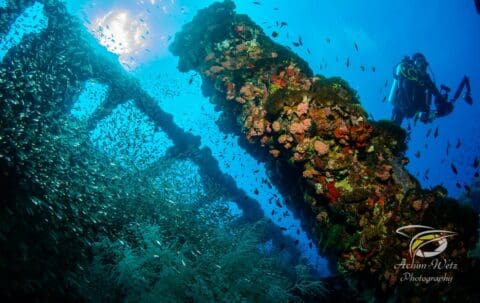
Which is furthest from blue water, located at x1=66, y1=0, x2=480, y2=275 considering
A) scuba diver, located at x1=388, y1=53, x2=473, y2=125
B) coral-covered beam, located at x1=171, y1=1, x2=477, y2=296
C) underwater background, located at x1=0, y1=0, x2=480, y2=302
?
coral-covered beam, located at x1=171, y1=1, x2=477, y2=296

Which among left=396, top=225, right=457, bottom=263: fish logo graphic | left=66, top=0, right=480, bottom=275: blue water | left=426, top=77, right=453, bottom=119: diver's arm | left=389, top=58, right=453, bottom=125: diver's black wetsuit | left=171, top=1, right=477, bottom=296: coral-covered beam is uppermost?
left=66, top=0, right=480, bottom=275: blue water

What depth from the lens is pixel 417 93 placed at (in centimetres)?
1139

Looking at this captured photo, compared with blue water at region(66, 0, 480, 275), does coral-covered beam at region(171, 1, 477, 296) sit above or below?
below

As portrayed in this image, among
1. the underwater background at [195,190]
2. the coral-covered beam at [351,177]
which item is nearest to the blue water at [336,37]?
the underwater background at [195,190]

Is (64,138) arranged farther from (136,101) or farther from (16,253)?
(16,253)

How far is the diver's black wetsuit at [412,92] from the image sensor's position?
434 inches

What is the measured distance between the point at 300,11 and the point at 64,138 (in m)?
35.9

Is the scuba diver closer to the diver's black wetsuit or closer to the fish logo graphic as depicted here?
the diver's black wetsuit

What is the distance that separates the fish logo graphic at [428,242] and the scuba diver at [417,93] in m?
6.99

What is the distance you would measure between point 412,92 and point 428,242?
8.23 meters

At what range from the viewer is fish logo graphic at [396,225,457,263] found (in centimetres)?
488

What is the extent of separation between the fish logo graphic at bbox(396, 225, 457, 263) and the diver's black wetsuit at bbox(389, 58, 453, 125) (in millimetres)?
6990

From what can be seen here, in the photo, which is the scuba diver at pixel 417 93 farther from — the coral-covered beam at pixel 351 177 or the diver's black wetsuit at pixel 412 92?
the coral-covered beam at pixel 351 177

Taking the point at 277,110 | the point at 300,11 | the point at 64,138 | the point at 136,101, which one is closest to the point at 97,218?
the point at 64,138
